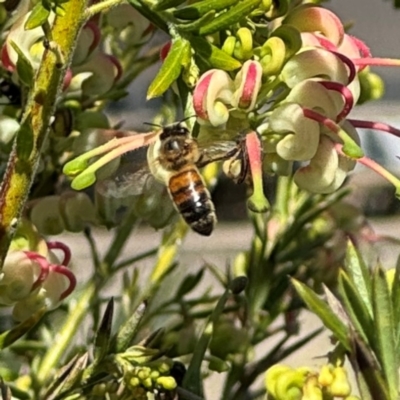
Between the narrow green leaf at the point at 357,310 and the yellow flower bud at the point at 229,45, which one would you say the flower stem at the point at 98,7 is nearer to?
the yellow flower bud at the point at 229,45

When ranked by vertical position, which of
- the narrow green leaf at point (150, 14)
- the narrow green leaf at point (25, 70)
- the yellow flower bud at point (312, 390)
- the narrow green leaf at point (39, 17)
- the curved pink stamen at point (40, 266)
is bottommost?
the yellow flower bud at point (312, 390)

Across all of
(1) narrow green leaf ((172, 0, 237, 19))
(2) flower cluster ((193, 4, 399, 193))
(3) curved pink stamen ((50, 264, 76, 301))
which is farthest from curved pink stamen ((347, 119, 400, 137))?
(3) curved pink stamen ((50, 264, 76, 301))

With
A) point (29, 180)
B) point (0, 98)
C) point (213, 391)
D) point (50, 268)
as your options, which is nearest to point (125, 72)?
point (0, 98)

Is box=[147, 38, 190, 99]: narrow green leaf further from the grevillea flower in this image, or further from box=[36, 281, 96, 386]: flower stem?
box=[36, 281, 96, 386]: flower stem

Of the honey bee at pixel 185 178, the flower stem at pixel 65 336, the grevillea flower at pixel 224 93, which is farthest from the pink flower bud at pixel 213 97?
the flower stem at pixel 65 336

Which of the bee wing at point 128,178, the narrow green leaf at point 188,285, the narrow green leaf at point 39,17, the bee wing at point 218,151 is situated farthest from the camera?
the narrow green leaf at point 188,285

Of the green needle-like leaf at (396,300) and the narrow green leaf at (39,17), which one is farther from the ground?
the narrow green leaf at (39,17)
